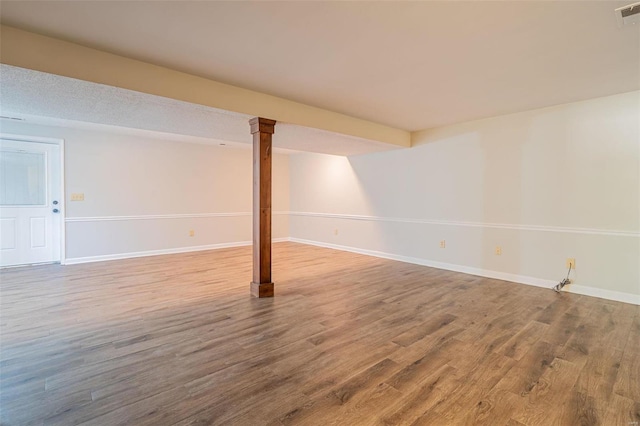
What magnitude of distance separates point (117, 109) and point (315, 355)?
10.6 ft

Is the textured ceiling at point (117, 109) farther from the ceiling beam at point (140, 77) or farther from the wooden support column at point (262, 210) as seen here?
the wooden support column at point (262, 210)

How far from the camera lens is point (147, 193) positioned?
5.97 meters

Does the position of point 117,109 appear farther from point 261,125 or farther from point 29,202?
point 29,202

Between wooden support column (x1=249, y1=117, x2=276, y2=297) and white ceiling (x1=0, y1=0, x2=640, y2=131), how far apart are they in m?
0.58

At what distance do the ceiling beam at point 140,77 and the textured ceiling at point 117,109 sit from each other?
77mm

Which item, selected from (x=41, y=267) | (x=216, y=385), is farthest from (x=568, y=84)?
(x=41, y=267)

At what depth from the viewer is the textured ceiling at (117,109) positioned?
8.14 ft

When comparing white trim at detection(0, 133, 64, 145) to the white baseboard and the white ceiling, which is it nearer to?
the white ceiling

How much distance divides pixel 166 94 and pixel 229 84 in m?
0.66

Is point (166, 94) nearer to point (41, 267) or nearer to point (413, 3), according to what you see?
point (413, 3)

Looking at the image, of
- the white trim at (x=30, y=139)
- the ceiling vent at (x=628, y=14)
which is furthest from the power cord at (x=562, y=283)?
the white trim at (x=30, y=139)

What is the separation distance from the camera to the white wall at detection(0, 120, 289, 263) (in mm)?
5211

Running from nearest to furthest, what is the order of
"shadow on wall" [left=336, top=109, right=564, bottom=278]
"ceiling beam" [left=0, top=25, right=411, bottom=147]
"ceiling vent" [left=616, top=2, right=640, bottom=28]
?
"ceiling vent" [left=616, top=2, right=640, bottom=28]
"ceiling beam" [left=0, top=25, right=411, bottom=147]
"shadow on wall" [left=336, top=109, right=564, bottom=278]

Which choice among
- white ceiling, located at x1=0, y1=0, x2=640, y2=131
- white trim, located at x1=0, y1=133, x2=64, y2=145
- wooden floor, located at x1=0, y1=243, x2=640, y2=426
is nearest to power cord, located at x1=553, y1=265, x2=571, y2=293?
wooden floor, located at x1=0, y1=243, x2=640, y2=426
